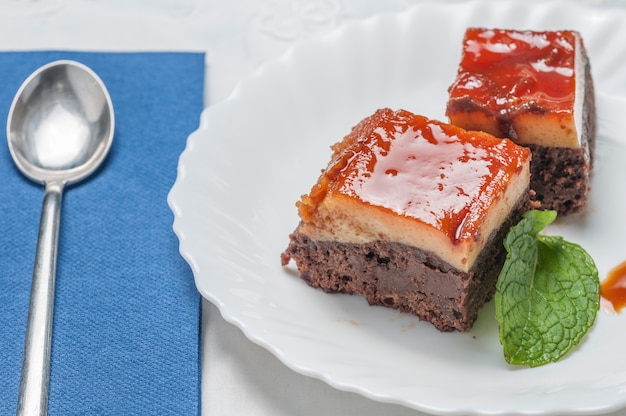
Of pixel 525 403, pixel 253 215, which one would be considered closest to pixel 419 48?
pixel 253 215

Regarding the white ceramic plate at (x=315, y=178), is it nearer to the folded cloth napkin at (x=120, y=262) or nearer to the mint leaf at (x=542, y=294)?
the mint leaf at (x=542, y=294)

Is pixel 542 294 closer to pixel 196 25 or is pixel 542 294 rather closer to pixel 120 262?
pixel 120 262

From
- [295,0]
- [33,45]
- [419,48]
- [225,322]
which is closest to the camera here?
[225,322]

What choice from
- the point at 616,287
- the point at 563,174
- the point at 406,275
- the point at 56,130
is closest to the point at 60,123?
the point at 56,130

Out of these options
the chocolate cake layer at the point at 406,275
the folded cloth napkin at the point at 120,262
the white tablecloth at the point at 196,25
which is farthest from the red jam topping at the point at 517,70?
the folded cloth napkin at the point at 120,262

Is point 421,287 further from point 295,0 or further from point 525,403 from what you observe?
point 295,0

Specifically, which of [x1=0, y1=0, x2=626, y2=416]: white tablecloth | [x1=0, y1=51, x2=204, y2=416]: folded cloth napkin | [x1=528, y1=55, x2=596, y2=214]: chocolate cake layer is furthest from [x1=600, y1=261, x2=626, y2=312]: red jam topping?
[x1=0, y1=0, x2=626, y2=416]: white tablecloth
